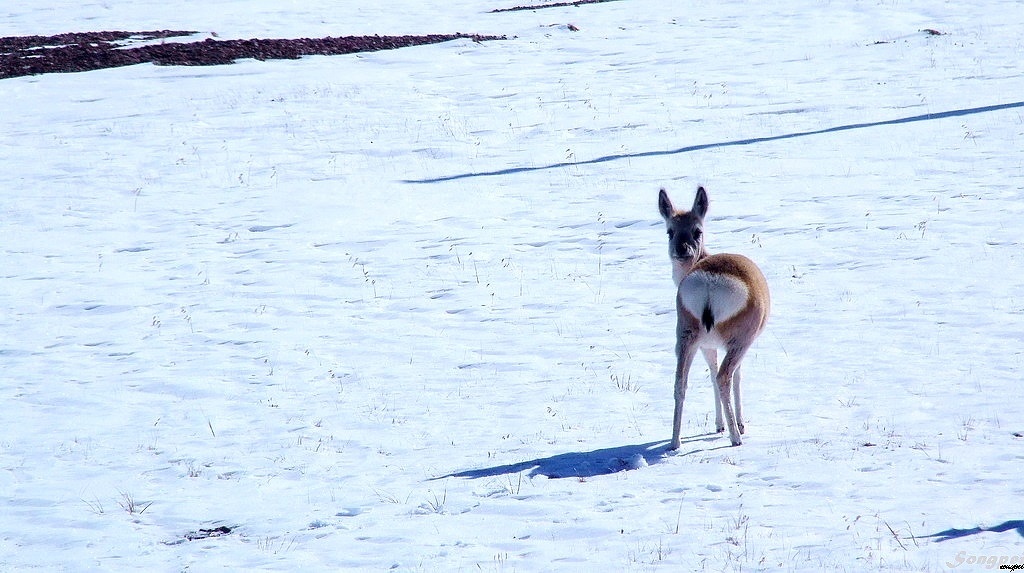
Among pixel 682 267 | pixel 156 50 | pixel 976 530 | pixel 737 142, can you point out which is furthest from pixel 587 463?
pixel 156 50

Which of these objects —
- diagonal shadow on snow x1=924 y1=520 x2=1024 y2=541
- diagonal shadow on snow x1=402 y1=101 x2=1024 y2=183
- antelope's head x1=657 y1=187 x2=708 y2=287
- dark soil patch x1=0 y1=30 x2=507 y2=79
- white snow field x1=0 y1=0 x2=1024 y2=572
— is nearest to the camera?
diagonal shadow on snow x1=924 y1=520 x2=1024 y2=541

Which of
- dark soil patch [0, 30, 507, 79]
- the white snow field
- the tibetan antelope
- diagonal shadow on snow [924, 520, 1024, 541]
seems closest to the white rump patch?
the tibetan antelope

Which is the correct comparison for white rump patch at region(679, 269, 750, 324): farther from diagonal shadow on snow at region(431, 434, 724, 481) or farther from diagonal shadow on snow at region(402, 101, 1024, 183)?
diagonal shadow on snow at region(402, 101, 1024, 183)

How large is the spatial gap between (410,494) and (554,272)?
6.64 meters

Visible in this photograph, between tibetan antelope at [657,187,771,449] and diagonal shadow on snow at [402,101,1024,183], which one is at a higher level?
diagonal shadow on snow at [402,101,1024,183]

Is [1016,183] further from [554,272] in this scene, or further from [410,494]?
[410,494]

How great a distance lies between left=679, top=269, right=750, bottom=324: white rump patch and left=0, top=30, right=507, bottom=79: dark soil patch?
1047 inches

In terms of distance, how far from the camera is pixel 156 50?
108 ft

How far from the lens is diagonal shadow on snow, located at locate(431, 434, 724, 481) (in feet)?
24.1

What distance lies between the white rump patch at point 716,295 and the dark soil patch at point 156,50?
26.6m

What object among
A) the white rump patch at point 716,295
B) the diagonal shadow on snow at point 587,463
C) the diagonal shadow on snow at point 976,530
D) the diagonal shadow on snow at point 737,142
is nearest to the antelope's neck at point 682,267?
the white rump patch at point 716,295

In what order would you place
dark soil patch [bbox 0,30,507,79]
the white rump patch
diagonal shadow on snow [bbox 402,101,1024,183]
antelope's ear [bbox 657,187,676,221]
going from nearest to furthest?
the white rump patch
antelope's ear [bbox 657,187,676,221]
diagonal shadow on snow [bbox 402,101,1024,183]
dark soil patch [bbox 0,30,507,79]

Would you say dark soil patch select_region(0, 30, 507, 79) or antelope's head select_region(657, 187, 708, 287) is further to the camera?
dark soil patch select_region(0, 30, 507, 79)

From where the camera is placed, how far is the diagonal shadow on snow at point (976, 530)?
5539mm
